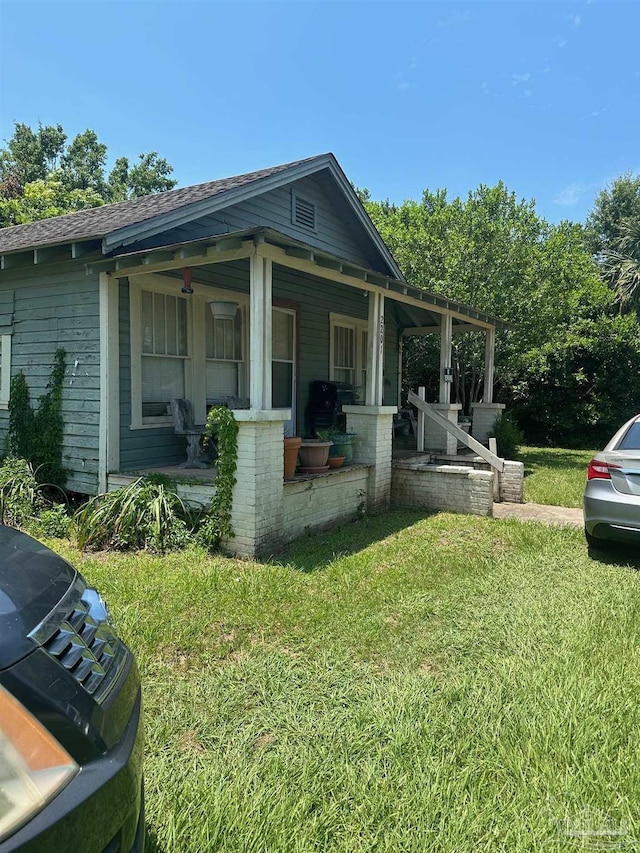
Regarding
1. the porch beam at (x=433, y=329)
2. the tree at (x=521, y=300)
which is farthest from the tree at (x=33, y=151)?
the porch beam at (x=433, y=329)

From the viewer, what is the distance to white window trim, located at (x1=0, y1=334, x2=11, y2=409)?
7.09m

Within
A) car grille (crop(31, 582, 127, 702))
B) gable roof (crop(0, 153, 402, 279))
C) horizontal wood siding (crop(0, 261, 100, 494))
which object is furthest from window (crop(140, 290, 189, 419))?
car grille (crop(31, 582, 127, 702))

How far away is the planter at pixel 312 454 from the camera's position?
6547mm

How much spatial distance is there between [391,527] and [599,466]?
2.53 m

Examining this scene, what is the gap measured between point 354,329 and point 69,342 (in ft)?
19.1

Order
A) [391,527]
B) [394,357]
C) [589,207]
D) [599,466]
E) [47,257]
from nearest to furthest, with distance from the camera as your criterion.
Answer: [599,466], [47,257], [391,527], [394,357], [589,207]

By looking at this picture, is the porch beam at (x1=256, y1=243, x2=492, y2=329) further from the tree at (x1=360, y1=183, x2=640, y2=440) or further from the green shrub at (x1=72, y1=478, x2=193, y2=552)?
the tree at (x1=360, y1=183, x2=640, y2=440)

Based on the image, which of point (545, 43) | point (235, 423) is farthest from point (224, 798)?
point (545, 43)

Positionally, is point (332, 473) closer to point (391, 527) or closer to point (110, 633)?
point (391, 527)

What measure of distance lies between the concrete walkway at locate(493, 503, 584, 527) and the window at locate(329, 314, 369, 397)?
12.9 ft

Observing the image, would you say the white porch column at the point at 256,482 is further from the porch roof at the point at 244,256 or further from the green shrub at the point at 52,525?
the green shrub at the point at 52,525

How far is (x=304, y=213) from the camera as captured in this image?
29.3ft

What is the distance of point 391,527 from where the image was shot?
6.73 m

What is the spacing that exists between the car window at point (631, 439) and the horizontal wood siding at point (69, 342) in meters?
5.61
